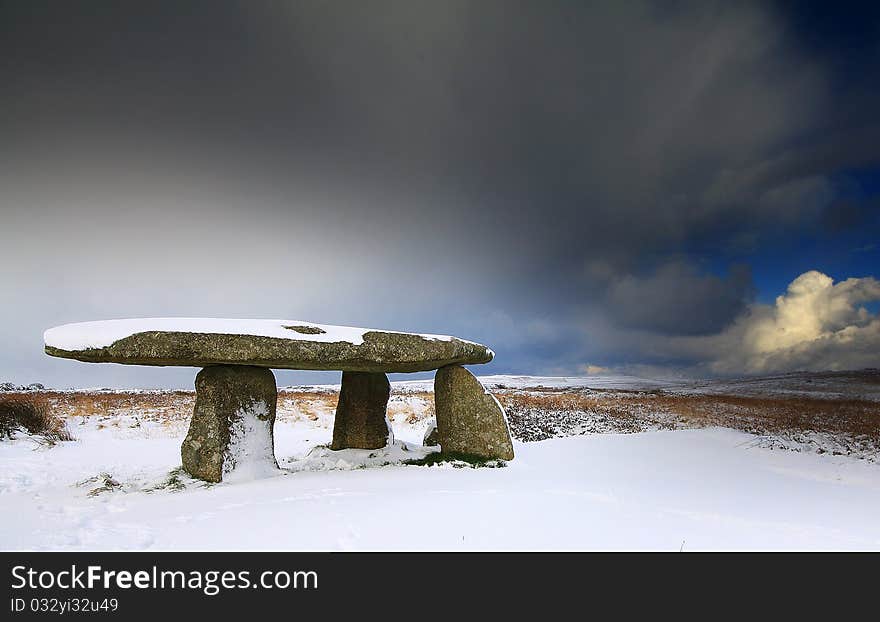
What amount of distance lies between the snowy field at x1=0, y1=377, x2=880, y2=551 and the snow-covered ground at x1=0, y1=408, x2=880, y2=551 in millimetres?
28

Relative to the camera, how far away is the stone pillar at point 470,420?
858cm

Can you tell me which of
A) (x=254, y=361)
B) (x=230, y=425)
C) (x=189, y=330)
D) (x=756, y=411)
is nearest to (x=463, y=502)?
(x=254, y=361)

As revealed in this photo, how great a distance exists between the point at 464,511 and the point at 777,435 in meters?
12.2

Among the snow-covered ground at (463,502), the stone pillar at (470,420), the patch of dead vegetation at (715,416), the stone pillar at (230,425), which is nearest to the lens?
the snow-covered ground at (463,502)

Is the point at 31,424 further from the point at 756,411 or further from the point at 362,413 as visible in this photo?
the point at 756,411

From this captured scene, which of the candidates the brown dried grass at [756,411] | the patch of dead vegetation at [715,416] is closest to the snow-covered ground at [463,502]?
the patch of dead vegetation at [715,416]

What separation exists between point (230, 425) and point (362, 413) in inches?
122

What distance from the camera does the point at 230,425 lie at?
25.1 feet

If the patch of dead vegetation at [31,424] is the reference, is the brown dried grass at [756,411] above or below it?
below

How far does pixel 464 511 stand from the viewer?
5336mm

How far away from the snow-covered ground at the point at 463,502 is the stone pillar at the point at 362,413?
50 cm

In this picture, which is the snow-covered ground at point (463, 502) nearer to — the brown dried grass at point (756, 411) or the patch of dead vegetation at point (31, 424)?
the patch of dead vegetation at point (31, 424)

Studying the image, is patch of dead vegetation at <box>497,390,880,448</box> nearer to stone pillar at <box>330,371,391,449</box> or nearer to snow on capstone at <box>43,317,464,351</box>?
stone pillar at <box>330,371,391,449</box>

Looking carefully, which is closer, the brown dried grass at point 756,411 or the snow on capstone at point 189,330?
the snow on capstone at point 189,330
